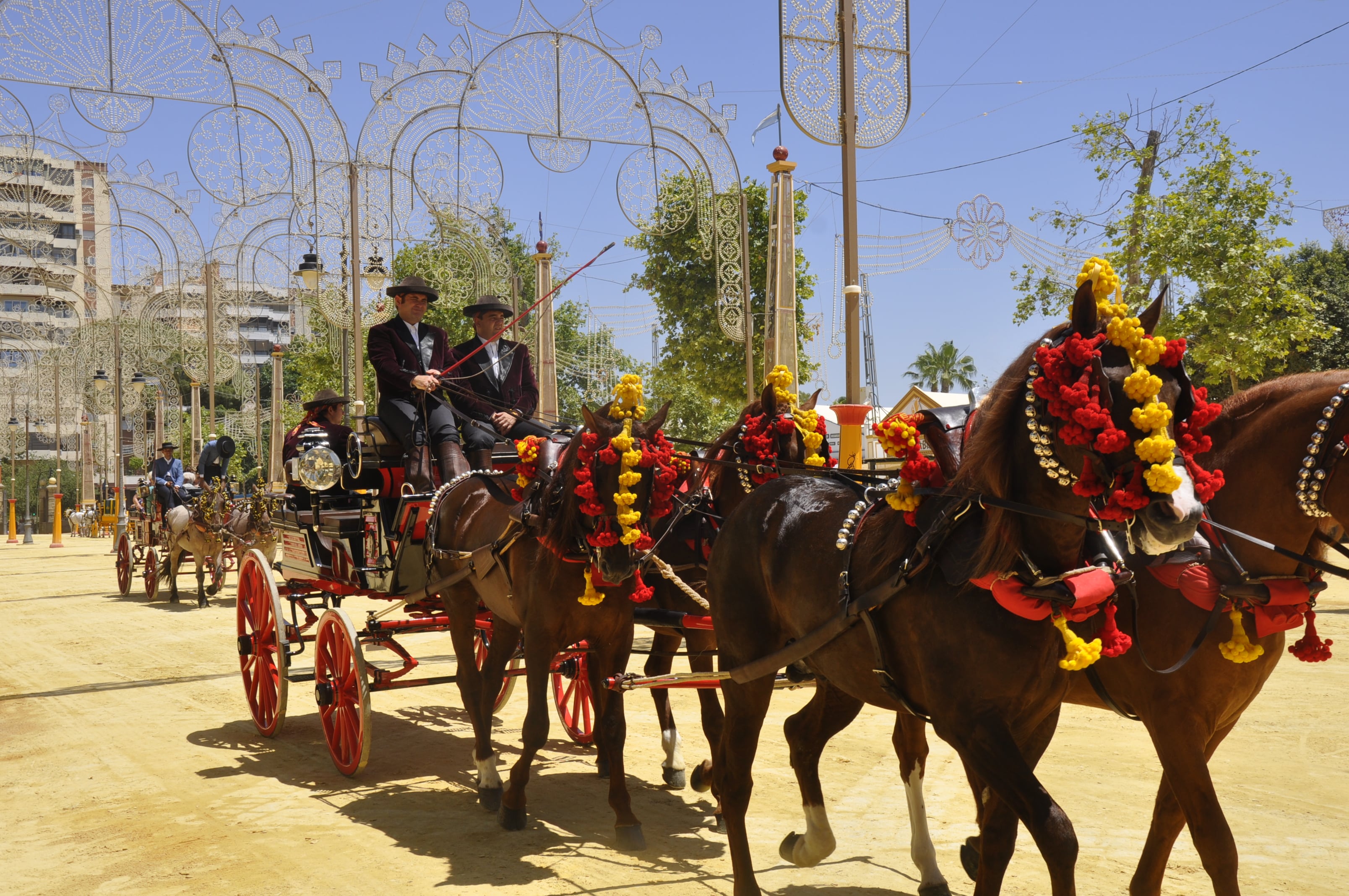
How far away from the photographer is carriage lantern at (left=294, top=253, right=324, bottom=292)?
14.8 m

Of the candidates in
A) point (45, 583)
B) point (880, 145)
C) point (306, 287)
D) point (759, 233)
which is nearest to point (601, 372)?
point (759, 233)

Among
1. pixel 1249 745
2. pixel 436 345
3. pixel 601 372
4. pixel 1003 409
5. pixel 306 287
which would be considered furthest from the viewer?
pixel 601 372

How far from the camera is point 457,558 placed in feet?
20.8

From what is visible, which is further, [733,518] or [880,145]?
[880,145]

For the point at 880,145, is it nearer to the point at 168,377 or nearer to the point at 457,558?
the point at 457,558

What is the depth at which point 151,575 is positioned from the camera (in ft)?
56.0

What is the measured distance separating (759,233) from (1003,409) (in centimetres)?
1835

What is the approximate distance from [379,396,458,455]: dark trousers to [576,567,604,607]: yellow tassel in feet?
7.24

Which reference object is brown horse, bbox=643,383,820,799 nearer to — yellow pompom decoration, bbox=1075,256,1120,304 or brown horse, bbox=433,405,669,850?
brown horse, bbox=433,405,669,850

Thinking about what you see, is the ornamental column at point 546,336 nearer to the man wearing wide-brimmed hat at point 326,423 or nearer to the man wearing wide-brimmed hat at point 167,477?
the man wearing wide-brimmed hat at point 326,423

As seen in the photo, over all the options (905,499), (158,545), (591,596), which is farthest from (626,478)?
(158,545)

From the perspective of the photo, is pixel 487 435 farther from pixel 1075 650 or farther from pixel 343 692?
pixel 1075 650

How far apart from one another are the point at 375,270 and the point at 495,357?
8.07 metres

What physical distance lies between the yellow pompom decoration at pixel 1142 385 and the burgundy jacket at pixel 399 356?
200 inches
